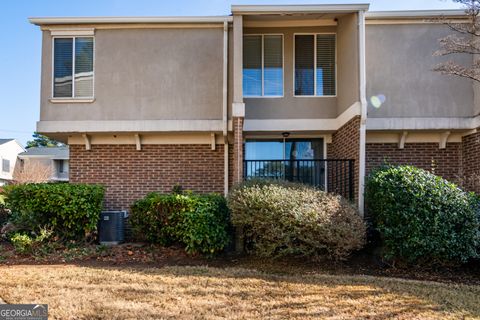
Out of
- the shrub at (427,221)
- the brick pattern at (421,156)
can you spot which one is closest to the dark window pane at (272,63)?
the brick pattern at (421,156)

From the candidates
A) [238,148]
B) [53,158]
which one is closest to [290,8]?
[238,148]

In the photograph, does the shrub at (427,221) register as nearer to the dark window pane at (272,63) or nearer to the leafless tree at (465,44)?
the leafless tree at (465,44)

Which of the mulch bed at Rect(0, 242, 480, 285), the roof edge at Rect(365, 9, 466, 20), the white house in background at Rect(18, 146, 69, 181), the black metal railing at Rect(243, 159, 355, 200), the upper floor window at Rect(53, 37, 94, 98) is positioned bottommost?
the mulch bed at Rect(0, 242, 480, 285)

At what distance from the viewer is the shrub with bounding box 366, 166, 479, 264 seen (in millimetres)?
6520

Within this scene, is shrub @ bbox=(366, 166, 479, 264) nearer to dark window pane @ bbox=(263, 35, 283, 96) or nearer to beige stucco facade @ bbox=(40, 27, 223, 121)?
dark window pane @ bbox=(263, 35, 283, 96)

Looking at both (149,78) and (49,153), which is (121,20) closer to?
(149,78)

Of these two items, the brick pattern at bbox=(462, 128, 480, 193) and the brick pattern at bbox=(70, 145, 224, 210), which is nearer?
the brick pattern at bbox=(462, 128, 480, 193)

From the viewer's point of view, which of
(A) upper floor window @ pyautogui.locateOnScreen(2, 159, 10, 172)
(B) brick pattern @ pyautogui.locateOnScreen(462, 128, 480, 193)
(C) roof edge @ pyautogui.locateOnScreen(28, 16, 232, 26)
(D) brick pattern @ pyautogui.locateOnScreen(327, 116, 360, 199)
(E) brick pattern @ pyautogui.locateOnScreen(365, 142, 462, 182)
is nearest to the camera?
(D) brick pattern @ pyautogui.locateOnScreen(327, 116, 360, 199)

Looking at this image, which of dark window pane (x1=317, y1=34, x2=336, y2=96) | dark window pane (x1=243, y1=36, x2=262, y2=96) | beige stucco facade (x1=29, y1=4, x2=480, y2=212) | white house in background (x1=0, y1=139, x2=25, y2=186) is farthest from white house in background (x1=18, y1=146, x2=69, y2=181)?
dark window pane (x1=317, y1=34, x2=336, y2=96)

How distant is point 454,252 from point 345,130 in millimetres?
3561

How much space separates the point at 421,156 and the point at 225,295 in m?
6.87

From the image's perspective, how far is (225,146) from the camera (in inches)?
375

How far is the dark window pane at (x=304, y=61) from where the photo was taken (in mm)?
9648

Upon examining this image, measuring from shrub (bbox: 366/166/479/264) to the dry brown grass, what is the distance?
83 centimetres
